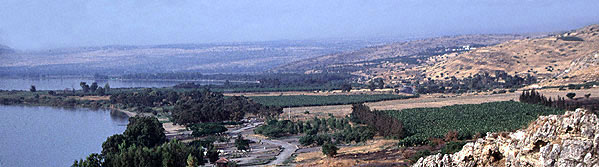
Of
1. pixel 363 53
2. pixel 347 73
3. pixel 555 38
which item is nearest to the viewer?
pixel 555 38

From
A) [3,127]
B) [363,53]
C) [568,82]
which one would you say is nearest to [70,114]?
[3,127]

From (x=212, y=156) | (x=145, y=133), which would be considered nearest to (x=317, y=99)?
(x=145, y=133)

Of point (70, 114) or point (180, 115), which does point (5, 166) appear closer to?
point (180, 115)

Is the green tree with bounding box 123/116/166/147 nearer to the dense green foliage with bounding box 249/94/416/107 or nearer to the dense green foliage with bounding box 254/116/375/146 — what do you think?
the dense green foliage with bounding box 254/116/375/146

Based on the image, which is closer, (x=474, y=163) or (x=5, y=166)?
(x=474, y=163)

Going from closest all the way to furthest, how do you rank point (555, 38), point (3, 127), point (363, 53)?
point (3, 127), point (555, 38), point (363, 53)

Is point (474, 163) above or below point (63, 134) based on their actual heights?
above

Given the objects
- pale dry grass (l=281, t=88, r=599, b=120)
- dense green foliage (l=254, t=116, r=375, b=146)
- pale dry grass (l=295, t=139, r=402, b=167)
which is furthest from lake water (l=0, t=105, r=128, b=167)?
pale dry grass (l=281, t=88, r=599, b=120)
